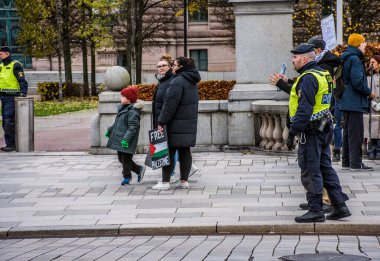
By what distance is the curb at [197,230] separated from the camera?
971 centimetres

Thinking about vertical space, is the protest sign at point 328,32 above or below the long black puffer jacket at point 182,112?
above

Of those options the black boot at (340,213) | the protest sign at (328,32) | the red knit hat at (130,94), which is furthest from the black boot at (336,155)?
the black boot at (340,213)

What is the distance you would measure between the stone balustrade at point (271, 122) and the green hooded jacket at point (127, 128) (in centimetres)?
362

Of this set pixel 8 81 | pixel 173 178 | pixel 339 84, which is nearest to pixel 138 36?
pixel 8 81

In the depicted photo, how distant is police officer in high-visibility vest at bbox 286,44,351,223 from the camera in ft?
32.2

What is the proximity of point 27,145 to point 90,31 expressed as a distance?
23523mm

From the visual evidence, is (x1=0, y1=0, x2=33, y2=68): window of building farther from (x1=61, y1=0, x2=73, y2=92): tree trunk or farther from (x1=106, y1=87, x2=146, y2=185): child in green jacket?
(x1=106, y1=87, x2=146, y2=185): child in green jacket

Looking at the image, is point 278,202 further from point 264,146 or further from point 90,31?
point 90,31

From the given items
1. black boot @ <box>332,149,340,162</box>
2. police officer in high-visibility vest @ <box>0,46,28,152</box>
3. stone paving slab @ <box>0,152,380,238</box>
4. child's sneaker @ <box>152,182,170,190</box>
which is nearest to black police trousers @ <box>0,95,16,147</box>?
police officer in high-visibility vest @ <box>0,46,28,152</box>

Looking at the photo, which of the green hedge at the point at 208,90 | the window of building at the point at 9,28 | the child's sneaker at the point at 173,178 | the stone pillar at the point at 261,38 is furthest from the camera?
the window of building at the point at 9,28

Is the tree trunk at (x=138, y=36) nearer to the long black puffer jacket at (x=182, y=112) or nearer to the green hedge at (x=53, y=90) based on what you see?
the green hedge at (x=53, y=90)

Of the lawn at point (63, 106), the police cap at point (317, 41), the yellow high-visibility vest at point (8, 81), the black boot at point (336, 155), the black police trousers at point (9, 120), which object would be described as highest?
the police cap at point (317, 41)

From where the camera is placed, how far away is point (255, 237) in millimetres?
9500

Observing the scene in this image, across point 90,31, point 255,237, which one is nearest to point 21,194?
point 255,237
